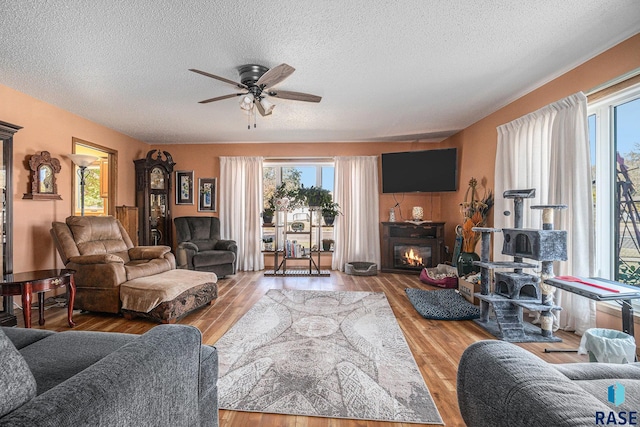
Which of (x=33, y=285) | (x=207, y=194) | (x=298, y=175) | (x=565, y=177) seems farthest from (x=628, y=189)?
(x=207, y=194)

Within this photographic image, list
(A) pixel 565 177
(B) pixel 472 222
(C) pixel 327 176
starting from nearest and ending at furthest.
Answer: (A) pixel 565 177 < (B) pixel 472 222 < (C) pixel 327 176

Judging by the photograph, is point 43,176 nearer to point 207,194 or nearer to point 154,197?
point 154,197

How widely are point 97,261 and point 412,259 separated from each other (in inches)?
187

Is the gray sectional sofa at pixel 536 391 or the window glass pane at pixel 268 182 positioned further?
the window glass pane at pixel 268 182

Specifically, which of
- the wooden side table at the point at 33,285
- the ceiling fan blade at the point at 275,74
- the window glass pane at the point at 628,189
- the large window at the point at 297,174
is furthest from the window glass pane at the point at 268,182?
the window glass pane at the point at 628,189

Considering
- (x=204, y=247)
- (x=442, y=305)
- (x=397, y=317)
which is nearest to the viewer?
(x=397, y=317)

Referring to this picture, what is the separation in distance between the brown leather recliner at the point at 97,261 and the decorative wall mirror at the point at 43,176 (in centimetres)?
55

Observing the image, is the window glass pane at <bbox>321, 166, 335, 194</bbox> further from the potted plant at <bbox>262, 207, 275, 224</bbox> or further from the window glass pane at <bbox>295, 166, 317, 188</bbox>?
the potted plant at <bbox>262, 207, 275, 224</bbox>

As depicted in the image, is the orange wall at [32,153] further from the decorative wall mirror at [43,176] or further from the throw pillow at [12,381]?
the throw pillow at [12,381]

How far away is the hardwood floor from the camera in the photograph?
1.65 metres

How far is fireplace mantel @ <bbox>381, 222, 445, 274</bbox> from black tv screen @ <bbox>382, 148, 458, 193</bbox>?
65 cm

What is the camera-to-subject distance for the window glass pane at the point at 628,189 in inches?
97.4

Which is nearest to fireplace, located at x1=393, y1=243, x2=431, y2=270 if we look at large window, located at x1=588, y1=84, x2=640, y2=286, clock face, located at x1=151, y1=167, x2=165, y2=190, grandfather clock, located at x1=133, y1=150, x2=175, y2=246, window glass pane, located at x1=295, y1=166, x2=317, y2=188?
window glass pane, located at x1=295, y1=166, x2=317, y2=188

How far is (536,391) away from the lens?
77cm
